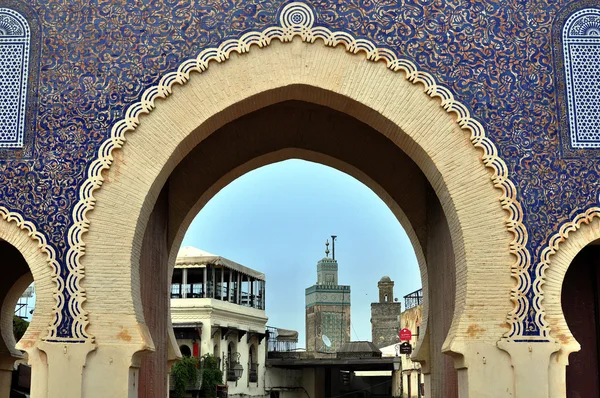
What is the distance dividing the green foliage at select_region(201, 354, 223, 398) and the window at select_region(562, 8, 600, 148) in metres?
15.5

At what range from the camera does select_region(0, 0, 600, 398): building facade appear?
6.32 metres

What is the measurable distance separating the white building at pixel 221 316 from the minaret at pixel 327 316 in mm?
9414

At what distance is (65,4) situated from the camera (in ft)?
22.9

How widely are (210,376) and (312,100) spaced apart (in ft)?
48.9

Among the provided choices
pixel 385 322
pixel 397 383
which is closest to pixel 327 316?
pixel 385 322

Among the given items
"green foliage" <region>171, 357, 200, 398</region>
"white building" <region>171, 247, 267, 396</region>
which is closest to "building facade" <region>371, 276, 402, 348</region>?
"white building" <region>171, 247, 267, 396</region>

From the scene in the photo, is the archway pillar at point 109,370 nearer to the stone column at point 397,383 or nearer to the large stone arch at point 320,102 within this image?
the large stone arch at point 320,102

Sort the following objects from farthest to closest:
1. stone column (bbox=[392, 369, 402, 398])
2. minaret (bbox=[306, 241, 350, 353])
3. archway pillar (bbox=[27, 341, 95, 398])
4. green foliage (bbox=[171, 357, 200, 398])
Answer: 1. minaret (bbox=[306, 241, 350, 353])
2. stone column (bbox=[392, 369, 402, 398])
3. green foliage (bbox=[171, 357, 200, 398])
4. archway pillar (bbox=[27, 341, 95, 398])

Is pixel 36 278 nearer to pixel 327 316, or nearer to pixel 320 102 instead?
pixel 320 102

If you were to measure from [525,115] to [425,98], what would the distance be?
81cm

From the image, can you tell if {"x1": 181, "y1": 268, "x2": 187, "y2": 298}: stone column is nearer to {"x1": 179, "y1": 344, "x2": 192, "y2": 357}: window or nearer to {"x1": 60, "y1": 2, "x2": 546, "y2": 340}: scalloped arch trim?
{"x1": 179, "y1": 344, "x2": 192, "y2": 357}: window

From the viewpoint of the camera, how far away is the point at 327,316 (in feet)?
121

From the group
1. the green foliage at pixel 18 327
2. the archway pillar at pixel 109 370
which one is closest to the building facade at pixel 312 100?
the archway pillar at pixel 109 370

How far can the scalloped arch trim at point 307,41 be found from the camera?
6.36m
